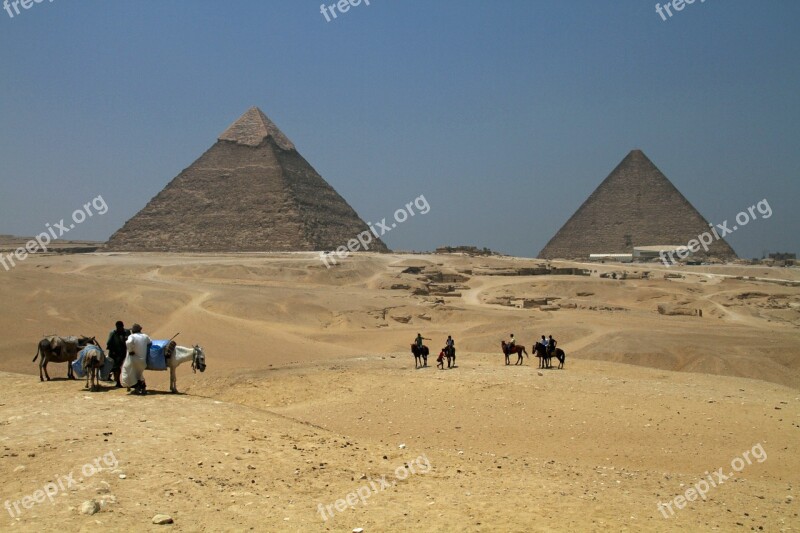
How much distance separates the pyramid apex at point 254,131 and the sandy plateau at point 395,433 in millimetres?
Result: 68838

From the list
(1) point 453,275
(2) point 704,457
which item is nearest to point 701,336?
(2) point 704,457

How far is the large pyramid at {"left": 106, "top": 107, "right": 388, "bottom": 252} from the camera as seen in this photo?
73125mm

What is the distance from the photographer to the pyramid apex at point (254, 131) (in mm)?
87500

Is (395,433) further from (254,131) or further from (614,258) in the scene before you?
(254,131)

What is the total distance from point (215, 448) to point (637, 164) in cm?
8753

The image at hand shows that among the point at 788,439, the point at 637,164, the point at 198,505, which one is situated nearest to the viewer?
the point at 198,505

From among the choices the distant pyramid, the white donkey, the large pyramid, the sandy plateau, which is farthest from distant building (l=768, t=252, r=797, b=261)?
the white donkey

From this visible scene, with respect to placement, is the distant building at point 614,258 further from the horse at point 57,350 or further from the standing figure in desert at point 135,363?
the standing figure in desert at point 135,363

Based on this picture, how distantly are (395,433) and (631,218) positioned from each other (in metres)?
78.7

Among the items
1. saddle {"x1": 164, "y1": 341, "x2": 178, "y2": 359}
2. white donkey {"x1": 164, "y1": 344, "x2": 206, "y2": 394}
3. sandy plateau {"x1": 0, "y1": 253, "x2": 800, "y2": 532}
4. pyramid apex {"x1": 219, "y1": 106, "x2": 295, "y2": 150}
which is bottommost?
sandy plateau {"x1": 0, "y1": 253, "x2": 800, "y2": 532}

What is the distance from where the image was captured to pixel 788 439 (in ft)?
27.3

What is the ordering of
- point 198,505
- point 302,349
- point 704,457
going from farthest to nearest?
point 302,349, point 704,457, point 198,505

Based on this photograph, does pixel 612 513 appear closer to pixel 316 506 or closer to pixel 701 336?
pixel 316 506

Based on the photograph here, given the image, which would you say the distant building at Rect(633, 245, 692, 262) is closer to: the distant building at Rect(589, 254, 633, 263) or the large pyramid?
the distant building at Rect(589, 254, 633, 263)
